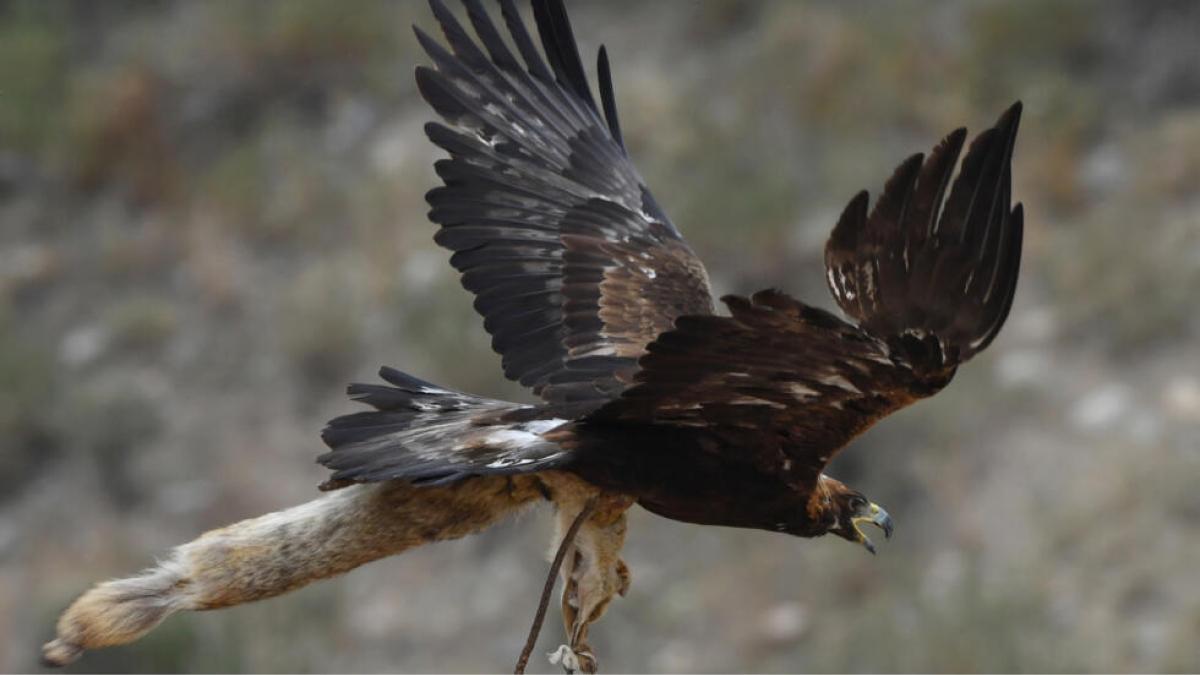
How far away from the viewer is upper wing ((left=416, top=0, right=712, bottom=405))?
4453mm

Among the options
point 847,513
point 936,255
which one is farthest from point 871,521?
point 936,255

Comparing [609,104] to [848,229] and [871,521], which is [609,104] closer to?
[871,521]

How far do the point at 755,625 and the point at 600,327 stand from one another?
4.54m

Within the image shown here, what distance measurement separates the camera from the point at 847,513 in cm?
408

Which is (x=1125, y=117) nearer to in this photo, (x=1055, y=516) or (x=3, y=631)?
(x=1055, y=516)

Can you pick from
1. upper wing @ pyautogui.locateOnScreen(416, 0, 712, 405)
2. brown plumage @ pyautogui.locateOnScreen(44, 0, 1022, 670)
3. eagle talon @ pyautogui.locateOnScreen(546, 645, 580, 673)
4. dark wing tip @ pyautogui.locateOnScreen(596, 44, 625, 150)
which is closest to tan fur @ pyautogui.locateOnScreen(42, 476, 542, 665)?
brown plumage @ pyautogui.locateOnScreen(44, 0, 1022, 670)

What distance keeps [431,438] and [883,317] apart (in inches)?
43.3

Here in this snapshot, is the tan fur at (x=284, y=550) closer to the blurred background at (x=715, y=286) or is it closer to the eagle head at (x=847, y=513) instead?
the eagle head at (x=847, y=513)

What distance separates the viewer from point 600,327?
175 inches

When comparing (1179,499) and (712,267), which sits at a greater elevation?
(712,267)

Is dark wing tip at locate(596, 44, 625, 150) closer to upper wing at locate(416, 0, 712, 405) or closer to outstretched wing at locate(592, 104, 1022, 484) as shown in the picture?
upper wing at locate(416, 0, 712, 405)

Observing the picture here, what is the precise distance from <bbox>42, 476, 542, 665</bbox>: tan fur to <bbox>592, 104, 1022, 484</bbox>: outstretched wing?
1.85 ft

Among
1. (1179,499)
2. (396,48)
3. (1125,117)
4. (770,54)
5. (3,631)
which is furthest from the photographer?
(396,48)

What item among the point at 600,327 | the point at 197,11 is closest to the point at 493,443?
the point at 600,327
